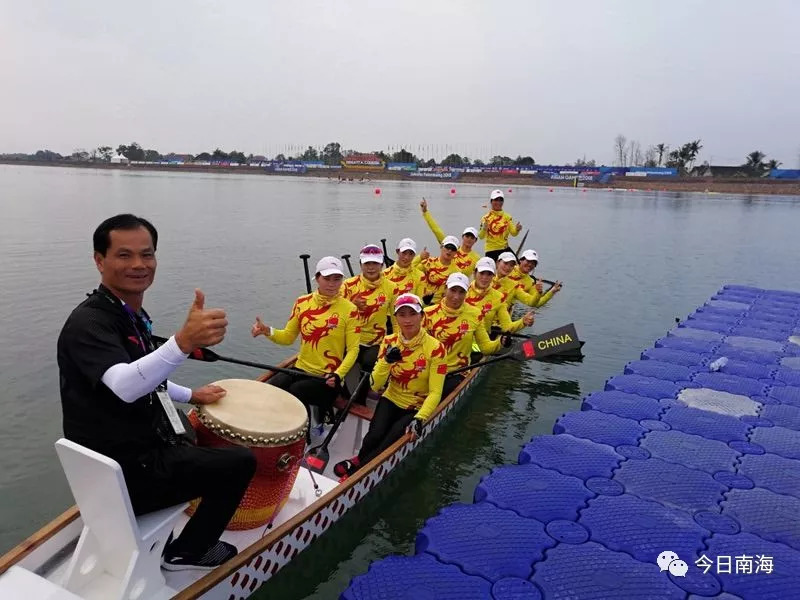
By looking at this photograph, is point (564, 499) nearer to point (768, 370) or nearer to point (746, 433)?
point (746, 433)

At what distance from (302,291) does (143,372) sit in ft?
45.0

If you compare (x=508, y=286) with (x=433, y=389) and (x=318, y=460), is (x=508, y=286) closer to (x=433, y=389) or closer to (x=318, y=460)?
(x=433, y=389)

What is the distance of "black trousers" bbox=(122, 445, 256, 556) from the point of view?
3.19 m

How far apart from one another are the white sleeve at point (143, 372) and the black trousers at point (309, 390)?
3.72 m

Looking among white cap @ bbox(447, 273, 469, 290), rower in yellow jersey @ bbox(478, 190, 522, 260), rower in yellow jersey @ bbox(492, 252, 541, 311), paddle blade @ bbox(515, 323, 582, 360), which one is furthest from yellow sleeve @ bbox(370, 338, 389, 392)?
rower in yellow jersey @ bbox(478, 190, 522, 260)

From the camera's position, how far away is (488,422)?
8.48m

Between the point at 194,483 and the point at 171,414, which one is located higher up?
the point at 171,414

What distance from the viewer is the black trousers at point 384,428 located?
6.02 m

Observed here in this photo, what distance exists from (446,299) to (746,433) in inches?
155

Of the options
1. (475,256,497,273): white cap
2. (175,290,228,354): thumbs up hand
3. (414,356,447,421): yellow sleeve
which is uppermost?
(175,290,228,354): thumbs up hand

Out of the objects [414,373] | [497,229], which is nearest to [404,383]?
[414,373]

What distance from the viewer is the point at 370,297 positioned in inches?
317

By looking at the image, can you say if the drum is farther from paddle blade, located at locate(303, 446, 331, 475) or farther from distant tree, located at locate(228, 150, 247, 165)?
distant tree, located at locate(228, 150, 247, 165)

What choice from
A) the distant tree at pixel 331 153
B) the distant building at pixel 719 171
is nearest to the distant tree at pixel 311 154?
the distant tree at pixel 331 153
